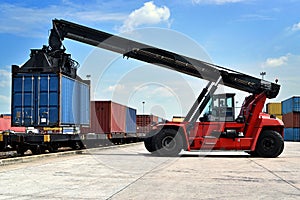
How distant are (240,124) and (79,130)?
772cm

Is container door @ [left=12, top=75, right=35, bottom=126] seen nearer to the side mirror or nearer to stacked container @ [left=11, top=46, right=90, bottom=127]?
stacked container @ [left=11, top=46, right=90, bottom=127]

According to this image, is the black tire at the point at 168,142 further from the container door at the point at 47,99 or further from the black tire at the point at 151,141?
the container door at the point at 47,99

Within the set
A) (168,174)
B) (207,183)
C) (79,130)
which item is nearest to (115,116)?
(79,130)

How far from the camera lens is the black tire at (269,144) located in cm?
1673

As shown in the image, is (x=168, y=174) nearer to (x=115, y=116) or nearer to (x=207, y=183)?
(x=207, y=183)

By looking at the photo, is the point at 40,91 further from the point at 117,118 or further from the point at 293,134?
the point at 293,134

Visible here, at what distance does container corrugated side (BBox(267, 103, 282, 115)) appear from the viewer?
70.9 meters

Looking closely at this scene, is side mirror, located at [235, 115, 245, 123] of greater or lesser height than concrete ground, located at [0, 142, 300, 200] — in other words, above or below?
above

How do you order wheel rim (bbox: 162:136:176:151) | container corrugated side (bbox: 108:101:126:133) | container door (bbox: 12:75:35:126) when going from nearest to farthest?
container door (bbox: 12:75:35:126) → wheel rim (bbox: 162:136:176:151) → container corrugated side (bbox: 108:101:126:133)

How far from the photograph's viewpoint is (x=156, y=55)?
1778 centimetres

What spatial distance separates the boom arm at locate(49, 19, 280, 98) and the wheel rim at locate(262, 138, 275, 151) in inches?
76.8

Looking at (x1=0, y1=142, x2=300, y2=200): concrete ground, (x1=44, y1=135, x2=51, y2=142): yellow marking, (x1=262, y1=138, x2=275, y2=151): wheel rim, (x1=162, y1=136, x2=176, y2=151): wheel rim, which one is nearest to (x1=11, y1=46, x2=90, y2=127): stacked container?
(x1=44, y1=135, x2=51, y2=142): yellow marking

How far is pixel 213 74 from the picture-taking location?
57.6 feet

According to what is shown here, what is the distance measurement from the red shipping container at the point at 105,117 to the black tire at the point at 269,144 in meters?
11.1
